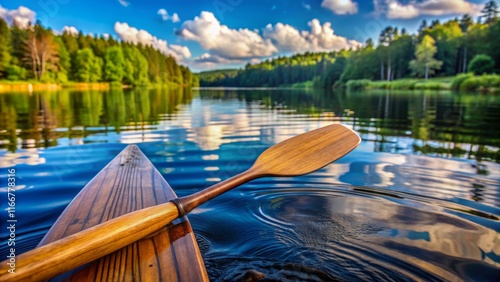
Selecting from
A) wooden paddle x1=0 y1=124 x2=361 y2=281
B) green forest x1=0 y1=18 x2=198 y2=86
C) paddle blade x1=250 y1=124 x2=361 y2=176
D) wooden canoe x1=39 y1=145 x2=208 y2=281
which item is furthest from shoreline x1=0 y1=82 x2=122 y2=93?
wooden paddle x1=0 y1=124 x2=361 y2=281

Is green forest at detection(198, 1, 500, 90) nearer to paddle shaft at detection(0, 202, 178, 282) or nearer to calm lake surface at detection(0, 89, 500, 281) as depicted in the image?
calm lake surface at detection(0, 89, 500, 281)

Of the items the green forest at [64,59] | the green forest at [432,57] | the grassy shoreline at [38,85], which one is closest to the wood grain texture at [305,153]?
the green forest at [432,57]

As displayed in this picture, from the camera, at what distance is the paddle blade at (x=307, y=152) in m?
2.77

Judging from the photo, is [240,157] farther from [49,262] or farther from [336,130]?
[49,262]

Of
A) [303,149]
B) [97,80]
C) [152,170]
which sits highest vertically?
[97,80]

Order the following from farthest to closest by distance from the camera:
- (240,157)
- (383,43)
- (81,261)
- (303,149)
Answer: (383,43), (240,157), (303,149), (81,261)

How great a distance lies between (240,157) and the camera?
5.26m

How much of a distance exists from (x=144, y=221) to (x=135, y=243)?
17 centimetres

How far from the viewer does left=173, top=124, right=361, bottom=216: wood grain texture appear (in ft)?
8.96

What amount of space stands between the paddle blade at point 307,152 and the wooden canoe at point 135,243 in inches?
37.5

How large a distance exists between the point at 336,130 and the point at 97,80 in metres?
71.5

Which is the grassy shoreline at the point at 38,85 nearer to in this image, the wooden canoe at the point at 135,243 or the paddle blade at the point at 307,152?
the wooden canoe at the point at 135,243

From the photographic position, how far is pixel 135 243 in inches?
65.6

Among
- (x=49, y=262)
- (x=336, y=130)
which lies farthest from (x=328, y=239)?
(x=49, y=262)
